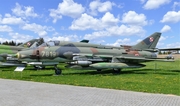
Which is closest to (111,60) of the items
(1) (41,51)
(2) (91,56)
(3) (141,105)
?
(2) (91,56)

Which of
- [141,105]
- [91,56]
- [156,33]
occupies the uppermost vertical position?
[156,33]

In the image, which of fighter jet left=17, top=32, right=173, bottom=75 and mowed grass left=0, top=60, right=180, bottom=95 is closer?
mowed grass left=0, top=60, right=180, bottom=95

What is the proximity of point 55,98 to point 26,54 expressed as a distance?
1026 cm

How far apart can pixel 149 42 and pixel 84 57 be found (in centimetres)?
897

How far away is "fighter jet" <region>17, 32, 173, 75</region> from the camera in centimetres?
Answer: 1769

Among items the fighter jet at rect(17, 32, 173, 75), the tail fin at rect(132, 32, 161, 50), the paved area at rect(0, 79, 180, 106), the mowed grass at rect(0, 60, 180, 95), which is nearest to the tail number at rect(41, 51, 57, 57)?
the fighter jet at rect(17, 32, 173, 75)

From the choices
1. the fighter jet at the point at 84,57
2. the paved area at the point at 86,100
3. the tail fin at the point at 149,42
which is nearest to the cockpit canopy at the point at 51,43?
the fighter jet at the point at 84,57

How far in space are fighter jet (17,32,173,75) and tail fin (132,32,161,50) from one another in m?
1.15

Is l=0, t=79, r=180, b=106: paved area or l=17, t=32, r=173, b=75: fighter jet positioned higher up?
l=17, t=32, r=173, b=75: fighter jet

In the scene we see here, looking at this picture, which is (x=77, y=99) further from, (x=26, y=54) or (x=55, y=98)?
(x=26, y=54)

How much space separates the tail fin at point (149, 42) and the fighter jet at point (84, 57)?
3.78ft

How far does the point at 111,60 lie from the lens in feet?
66.2

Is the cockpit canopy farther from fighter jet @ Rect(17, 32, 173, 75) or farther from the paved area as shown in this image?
the paved area

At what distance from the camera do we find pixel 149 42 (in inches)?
944
